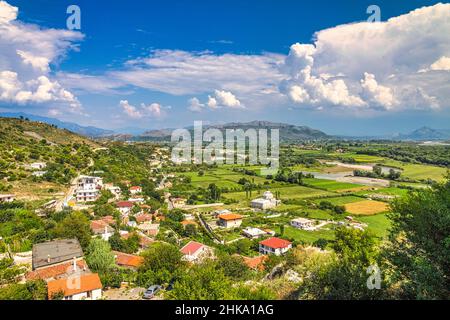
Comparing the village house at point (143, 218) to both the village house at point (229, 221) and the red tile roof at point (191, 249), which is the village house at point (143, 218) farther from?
the red tile roof at point (191, 249)

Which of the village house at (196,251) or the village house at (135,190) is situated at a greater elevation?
the village house at (135,190)

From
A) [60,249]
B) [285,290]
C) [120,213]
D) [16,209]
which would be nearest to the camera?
[285,290]

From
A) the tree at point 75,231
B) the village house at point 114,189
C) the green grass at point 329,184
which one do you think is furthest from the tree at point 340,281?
the green grass at point 329,184

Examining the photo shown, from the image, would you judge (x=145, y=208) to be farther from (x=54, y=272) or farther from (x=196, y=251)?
(x=54, y=272)
